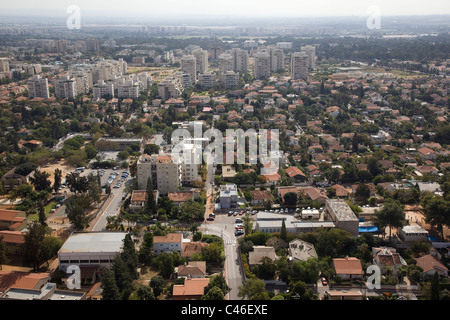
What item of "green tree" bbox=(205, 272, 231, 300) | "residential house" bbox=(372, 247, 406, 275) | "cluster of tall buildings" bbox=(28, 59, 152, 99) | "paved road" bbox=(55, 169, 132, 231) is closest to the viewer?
"green tree" bbox=(205, 272, 231, 300)

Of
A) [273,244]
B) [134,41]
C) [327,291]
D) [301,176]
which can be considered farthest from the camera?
[134,41]

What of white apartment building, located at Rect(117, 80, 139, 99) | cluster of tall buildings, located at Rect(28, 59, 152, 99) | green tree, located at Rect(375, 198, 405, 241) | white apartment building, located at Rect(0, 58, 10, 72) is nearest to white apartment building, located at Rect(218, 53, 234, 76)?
cluster of tall buildings, located at Rect(28, 59, 152, 99)

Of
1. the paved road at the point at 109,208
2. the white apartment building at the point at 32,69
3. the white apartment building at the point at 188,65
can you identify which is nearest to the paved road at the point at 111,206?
the paved road at the point at 109,208

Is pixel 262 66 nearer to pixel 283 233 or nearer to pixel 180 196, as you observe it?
pixel 180 196

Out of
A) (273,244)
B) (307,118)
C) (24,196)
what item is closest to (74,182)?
(24,196)

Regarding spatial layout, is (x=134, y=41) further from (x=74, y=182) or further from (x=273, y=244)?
(x=273, y=244)

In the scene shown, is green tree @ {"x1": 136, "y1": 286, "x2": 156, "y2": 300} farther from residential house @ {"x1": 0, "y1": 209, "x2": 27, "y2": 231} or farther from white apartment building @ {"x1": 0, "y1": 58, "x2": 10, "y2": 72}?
white apartment building @ {"x1": 0, "y1": 58, "x2": 10, "y2": 72}

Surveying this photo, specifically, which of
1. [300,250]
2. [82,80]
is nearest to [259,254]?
[300,250]
